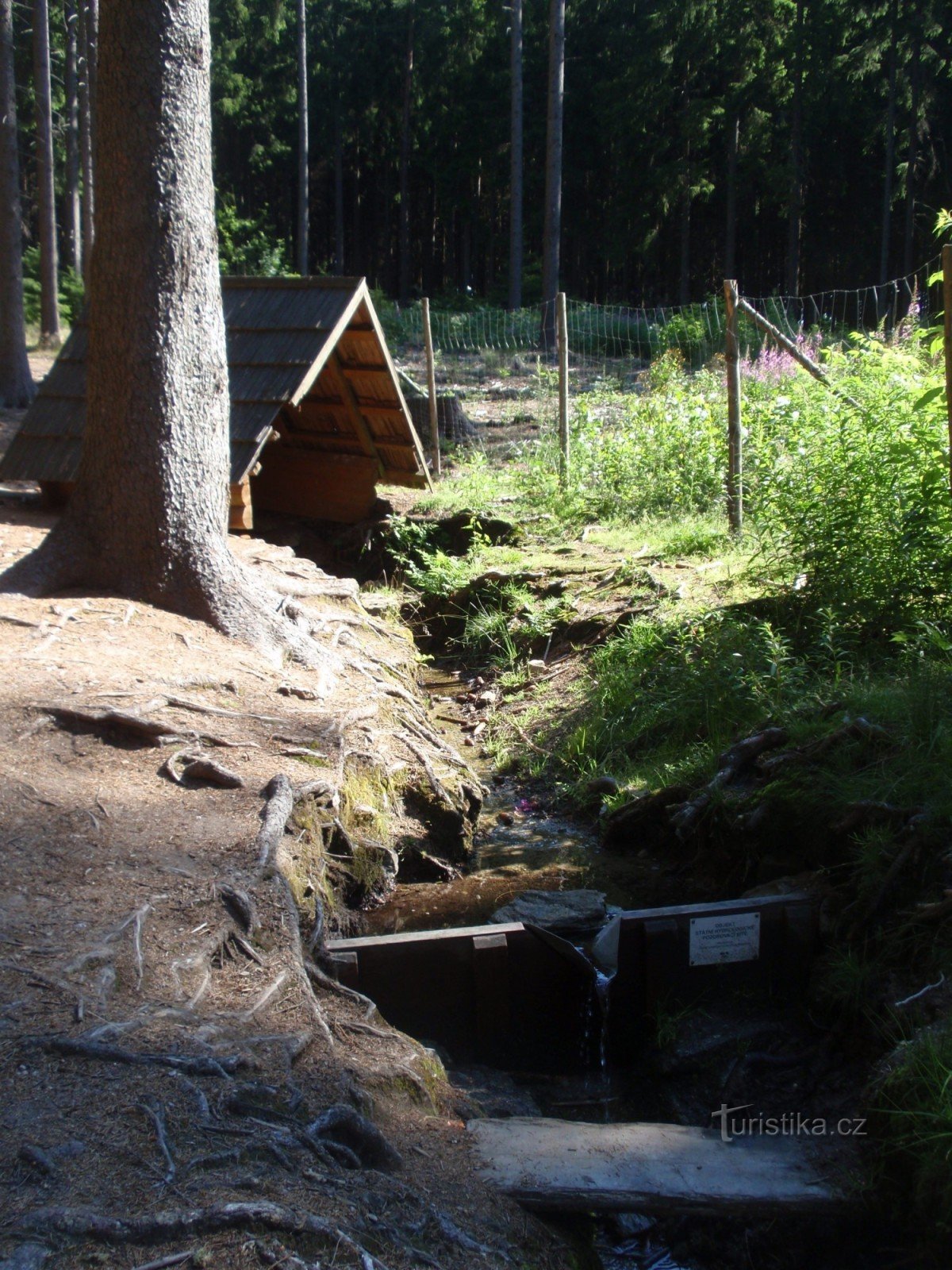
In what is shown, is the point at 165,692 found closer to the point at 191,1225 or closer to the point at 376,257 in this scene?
the point at 191,1225

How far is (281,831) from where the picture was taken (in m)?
4.32

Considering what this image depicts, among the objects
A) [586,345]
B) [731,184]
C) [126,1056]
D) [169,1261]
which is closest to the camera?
[169,1261]

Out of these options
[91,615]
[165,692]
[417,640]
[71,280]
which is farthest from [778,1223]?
[71,280]

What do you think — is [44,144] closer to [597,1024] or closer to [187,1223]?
[597,1024]

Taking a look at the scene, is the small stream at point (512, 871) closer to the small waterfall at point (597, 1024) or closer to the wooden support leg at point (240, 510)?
the small waterfall at point (597, 1024)

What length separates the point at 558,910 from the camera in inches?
194

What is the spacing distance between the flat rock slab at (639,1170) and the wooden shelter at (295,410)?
6354 millimetres

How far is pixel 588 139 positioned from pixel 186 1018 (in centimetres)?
4368

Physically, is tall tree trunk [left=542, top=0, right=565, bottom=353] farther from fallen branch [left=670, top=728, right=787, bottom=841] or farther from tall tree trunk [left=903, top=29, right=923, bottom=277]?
fallen branch [left=670, top=728, right=787, bottom=841]

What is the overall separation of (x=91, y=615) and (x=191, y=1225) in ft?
14.1

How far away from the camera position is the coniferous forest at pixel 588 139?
105 feet

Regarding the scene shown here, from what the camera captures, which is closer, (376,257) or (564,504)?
(564,504)

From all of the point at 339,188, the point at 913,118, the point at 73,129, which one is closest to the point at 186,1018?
the point at 73,129

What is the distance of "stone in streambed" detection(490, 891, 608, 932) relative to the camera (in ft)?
15.7
